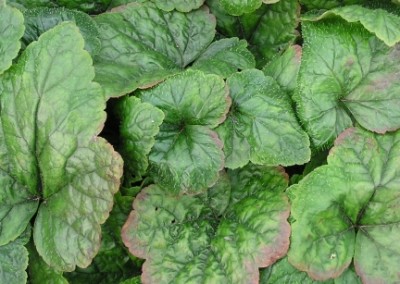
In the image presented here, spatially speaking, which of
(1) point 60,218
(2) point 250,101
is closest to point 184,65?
(2) point 250,101

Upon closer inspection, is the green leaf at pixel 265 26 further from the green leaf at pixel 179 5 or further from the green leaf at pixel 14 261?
the green leaf at pixel 14 261

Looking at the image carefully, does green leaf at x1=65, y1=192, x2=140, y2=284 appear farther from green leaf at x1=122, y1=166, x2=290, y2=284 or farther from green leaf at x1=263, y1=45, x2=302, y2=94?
green leaf at x1=263, y1=45, x2=302, y2=94

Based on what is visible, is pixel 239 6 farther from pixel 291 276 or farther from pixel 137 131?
pixel 291 276

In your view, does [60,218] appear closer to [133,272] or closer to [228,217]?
[133,272]

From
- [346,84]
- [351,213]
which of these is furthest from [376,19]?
[351,213]

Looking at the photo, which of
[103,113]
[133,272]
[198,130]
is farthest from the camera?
[133,272]

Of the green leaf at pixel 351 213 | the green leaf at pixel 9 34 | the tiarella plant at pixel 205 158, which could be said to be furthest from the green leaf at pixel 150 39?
the green leaf at pixel 351 213

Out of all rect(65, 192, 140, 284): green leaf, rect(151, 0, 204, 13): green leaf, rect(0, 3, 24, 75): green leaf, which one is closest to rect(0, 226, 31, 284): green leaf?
rect(65, 192, 140, 284): green leaf
